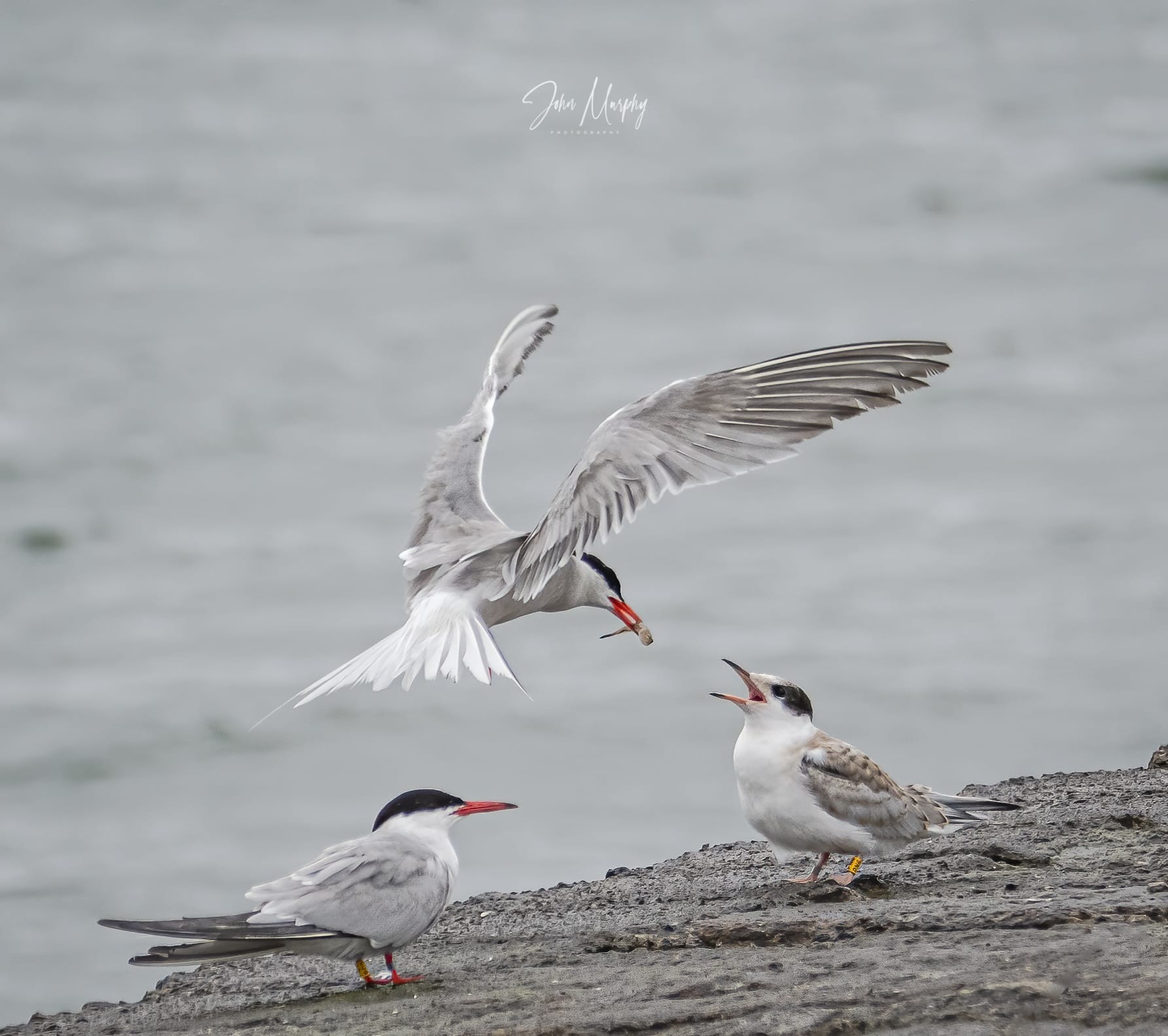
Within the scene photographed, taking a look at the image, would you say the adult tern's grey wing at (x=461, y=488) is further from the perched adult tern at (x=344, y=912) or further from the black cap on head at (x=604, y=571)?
the perched adult tern at (x=344, y=912)

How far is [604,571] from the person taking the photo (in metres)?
6.64

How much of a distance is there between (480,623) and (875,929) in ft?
6.70

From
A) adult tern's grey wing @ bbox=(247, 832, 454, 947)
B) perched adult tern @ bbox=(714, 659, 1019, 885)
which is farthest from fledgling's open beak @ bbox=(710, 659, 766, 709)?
adult tern's grey wing @ bbox=(247, 832, 454, 947)

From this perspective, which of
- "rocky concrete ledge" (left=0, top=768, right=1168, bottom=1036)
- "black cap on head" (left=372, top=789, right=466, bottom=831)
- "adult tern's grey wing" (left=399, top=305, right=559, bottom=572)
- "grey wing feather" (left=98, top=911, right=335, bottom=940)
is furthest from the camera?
"adult tern's grey wing" (left=399, top=305, right=559, bottom=572)

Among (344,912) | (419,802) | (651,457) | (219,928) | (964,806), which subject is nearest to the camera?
(219,928)

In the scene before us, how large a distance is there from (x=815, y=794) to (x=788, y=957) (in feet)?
3.57

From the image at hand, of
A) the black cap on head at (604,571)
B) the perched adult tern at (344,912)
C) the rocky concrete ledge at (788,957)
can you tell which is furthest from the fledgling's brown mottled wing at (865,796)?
the black cap on head at (604,571)

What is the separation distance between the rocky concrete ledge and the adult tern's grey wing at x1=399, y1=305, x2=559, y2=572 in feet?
5.21

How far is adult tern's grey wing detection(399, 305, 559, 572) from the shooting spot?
21.6 feet

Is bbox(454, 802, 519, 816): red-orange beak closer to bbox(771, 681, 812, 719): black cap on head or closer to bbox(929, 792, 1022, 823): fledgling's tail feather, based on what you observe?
bbox(771, 681, 812, 719): black cap on head

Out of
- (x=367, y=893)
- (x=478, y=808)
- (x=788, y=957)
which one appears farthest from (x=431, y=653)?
(x=788, y=957)

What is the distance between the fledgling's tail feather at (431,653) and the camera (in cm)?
515

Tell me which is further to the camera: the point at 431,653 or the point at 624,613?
the point at 624,613

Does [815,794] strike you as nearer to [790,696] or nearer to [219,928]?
[790,696]
